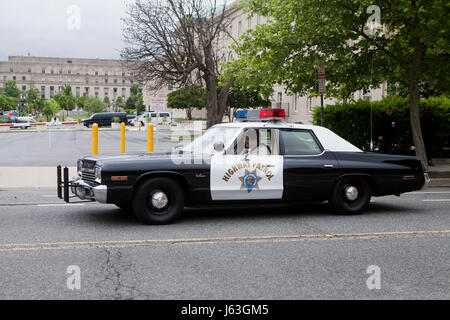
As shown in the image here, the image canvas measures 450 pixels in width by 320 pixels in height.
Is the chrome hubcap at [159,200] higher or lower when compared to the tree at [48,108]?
lower

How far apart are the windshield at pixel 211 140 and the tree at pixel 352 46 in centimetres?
692

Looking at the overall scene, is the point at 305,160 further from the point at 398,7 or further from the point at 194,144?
the point at 398,7

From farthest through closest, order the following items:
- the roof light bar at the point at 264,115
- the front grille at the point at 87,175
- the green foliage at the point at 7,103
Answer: the green foliage at the point at 7,103 < the roof light bar at the point at 264,115 < the front grille at the point at 87,175

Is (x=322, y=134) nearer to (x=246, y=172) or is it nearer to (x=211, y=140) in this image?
(x=246, y=172)

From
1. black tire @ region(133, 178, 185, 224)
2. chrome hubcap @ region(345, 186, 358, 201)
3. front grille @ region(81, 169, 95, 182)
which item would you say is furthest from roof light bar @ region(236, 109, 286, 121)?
front grille @ region(81, 169, 95, 182)

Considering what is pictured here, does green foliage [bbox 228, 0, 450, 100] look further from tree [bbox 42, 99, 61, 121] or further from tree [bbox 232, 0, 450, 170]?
tree [bbox 42, 99, 61, 121]

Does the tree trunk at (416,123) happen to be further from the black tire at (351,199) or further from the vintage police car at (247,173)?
the black tire at (351,199)

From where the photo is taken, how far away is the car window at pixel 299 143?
8680 mm

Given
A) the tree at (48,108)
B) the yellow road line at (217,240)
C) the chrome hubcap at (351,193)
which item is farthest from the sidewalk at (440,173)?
the tree at (48,108)

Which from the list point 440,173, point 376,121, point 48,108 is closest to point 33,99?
point 48,108

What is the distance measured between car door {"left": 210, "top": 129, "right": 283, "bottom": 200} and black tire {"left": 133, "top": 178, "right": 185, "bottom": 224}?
546mm

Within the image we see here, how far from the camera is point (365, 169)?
888 centimetres

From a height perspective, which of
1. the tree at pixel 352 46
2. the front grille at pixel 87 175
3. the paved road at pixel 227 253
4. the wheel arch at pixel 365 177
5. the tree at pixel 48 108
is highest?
the tree at pixel 48 108
